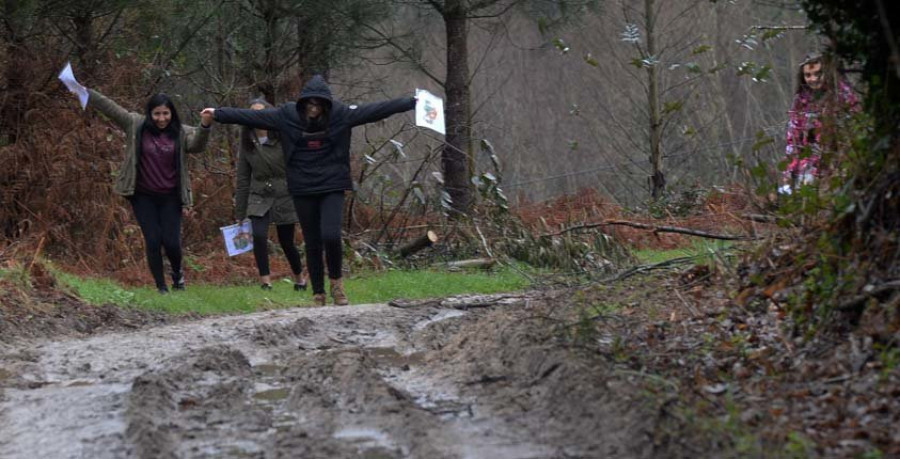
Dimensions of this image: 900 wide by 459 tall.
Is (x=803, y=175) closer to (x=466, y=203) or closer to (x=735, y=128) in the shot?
(x=466, y=203)

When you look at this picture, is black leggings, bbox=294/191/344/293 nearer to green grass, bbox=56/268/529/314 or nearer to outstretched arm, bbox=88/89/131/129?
green grass, bbox=56/268/529/314

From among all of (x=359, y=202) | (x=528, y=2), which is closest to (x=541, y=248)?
(x=359, y=202)

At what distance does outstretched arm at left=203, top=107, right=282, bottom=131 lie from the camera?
1187cm

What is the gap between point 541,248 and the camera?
15977 millimetres

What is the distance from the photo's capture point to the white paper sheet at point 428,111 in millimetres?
11992

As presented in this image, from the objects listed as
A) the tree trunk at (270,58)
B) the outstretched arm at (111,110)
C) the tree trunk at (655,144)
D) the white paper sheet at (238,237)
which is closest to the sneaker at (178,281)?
the white paper sheet at (238,237)

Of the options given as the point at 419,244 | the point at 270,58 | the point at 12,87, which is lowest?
the point at 419,244

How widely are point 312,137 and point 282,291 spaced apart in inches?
115

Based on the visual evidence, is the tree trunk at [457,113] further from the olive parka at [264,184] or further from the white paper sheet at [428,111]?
the white paper sheet at [428,111]

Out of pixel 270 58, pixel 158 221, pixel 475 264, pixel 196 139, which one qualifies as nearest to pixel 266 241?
pixel 158 221

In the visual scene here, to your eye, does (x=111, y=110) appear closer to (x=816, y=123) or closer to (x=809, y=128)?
(x=809, y=128)

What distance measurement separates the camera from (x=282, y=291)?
46.8ft

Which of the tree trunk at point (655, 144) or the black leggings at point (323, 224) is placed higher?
the tree trunk at point (655, 144)

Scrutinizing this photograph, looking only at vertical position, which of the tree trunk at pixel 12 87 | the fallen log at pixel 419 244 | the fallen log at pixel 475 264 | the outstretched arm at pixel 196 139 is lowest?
the fallen log at pixel 475 264
